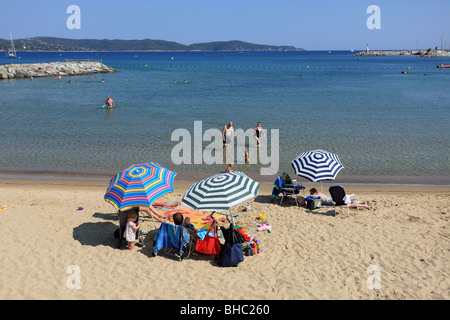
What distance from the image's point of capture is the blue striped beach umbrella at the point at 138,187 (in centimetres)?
752

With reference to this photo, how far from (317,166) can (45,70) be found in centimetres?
6452

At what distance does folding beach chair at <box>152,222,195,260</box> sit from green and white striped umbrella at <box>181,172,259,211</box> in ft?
1.95

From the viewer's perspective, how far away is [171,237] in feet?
25.4

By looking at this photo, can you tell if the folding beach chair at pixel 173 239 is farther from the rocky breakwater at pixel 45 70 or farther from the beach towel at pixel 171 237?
the rocky breakwater at pixel 45 70

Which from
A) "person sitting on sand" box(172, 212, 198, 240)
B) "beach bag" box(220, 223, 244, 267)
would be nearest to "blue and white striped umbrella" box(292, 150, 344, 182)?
"beach bag" box(220, 223, 244, 267)

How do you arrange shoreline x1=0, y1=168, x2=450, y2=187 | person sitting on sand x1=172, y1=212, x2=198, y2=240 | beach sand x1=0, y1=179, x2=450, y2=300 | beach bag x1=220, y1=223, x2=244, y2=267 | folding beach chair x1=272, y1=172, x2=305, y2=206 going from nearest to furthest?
beach sand x1=0, y1=179, x2=450, y2=300, beach bag x1=220, y1=223, x2=244, y2=267, person sitting on sand x1=172, y1=212, x2=198, y2=240, folding beach chair x1=272, y1=172, x2=305, y2=206, shoreline x1=0, y1=168, x2=450, y2=187

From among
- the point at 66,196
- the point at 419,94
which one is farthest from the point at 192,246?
the point at 419,94

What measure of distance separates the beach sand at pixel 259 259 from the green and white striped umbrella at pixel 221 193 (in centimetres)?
127

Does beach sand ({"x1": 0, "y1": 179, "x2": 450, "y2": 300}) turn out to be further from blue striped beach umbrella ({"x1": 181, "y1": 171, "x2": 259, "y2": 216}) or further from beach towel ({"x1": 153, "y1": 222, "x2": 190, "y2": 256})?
blue striped beach umbrella ({"x1": 181, "y1": 171, "x2": 259, "y2": 216})

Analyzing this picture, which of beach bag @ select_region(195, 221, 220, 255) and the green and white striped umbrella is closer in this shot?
the green and white striped umbrella

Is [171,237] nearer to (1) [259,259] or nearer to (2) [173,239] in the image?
(2) [173,239]

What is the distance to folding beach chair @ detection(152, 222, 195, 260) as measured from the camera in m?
7.64
